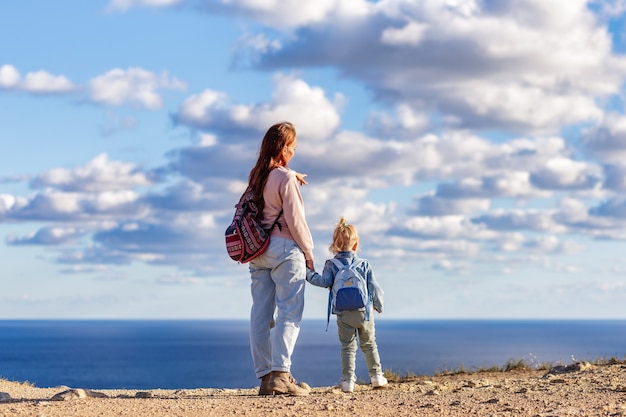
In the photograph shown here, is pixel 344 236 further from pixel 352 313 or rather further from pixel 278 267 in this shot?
pixel 278 267

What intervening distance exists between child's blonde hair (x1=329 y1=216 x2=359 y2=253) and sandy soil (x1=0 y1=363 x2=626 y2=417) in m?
1.64

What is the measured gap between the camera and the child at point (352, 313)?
9633 millimetres

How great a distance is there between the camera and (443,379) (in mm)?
11797

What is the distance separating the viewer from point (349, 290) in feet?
31.4

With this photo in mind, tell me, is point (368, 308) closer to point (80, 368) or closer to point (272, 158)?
point (272, 158)

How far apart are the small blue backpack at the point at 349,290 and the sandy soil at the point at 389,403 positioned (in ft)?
3.11

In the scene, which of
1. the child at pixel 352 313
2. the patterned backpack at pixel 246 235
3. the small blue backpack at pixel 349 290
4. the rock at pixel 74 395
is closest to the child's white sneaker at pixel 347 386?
the child at pixel 352 313

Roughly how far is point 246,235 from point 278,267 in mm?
459

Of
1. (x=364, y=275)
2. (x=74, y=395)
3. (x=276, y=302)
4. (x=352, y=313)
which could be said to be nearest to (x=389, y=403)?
(x=276, y=302)

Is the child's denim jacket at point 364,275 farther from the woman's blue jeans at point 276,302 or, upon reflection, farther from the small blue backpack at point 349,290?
the woman's blue jeans at point 276,302

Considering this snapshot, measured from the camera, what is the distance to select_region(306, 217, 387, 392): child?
31.6 ft

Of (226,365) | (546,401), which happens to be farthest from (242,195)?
(226,365)

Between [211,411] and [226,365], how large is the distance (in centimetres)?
11100

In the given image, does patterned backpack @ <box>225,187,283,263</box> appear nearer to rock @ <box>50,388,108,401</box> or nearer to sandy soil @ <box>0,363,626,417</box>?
sandy soil @ <box>0,363,626,417</box>
